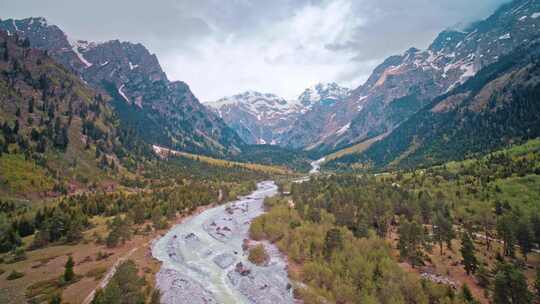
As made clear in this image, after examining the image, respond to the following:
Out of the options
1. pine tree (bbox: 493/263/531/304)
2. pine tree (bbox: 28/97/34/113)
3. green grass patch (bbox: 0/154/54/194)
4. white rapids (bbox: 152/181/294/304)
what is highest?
pine tree (bbox: 28/97/34/113)

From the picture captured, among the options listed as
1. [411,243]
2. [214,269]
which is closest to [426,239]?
[411,243]

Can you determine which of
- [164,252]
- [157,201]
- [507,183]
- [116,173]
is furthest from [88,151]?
[507,183]

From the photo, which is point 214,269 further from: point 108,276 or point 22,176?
point 22,176

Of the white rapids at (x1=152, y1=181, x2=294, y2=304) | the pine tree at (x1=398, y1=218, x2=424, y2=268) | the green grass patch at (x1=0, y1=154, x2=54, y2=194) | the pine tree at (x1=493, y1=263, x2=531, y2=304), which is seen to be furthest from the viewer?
the green grass patch at (x1=0, y1=154, x2=54, y2=194)

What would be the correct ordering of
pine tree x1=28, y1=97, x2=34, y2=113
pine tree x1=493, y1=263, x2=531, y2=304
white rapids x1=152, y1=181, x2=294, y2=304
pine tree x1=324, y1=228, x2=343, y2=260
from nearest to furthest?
pine tree x1=493, y1=263, x2=531, y2=304 < white rapids x1=152, y1=181, x2=294, y2=304 < pine tree x1=324, y1=228, x2=343, y2=260 < pine tree x1=28, y1=97, x2=34, y2=113

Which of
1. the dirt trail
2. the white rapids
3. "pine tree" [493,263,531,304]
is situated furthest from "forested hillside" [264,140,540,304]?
the dirt trail

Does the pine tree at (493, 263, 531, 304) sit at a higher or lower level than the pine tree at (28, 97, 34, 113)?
lower

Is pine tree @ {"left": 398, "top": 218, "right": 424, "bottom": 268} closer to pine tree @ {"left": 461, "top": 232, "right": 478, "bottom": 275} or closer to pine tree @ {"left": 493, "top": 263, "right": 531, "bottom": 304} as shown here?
pine tree @ {"left": 461, "top": 232, "right": 478, "bottom": 275}
